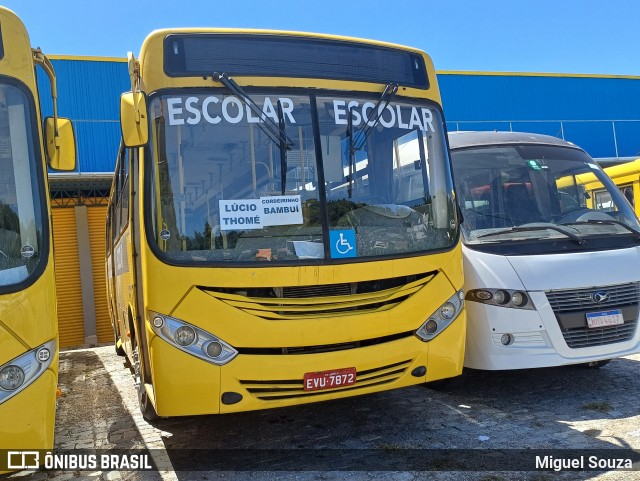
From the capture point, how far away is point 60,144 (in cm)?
394

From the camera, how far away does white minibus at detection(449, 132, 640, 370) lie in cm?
517

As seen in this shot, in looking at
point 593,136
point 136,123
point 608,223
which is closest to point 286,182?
point 136,123

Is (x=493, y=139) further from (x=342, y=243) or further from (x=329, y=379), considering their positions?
(x=329, y=379)

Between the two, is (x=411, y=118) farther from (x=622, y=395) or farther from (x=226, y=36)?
(x=622, y=395)

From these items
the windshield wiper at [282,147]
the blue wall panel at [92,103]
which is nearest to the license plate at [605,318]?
the windshield wiper at [282,147]

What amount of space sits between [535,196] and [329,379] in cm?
330

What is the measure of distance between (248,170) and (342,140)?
80 centimetres

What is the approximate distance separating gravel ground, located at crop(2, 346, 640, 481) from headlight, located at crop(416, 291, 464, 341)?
0.87 metres

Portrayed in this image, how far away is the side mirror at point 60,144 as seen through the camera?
12.9 feet

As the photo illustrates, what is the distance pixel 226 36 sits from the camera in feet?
A: 14.2

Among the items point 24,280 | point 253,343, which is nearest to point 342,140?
point 253,343

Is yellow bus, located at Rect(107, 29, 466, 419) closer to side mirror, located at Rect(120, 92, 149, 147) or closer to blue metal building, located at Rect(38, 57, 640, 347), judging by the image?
side mirror, located at Rect(120, 92, 149, 147)

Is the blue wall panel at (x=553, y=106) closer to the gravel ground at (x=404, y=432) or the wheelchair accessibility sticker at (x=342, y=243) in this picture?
the gravel ground at (x=404, y=432)

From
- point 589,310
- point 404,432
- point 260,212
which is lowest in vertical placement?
point 404,432
